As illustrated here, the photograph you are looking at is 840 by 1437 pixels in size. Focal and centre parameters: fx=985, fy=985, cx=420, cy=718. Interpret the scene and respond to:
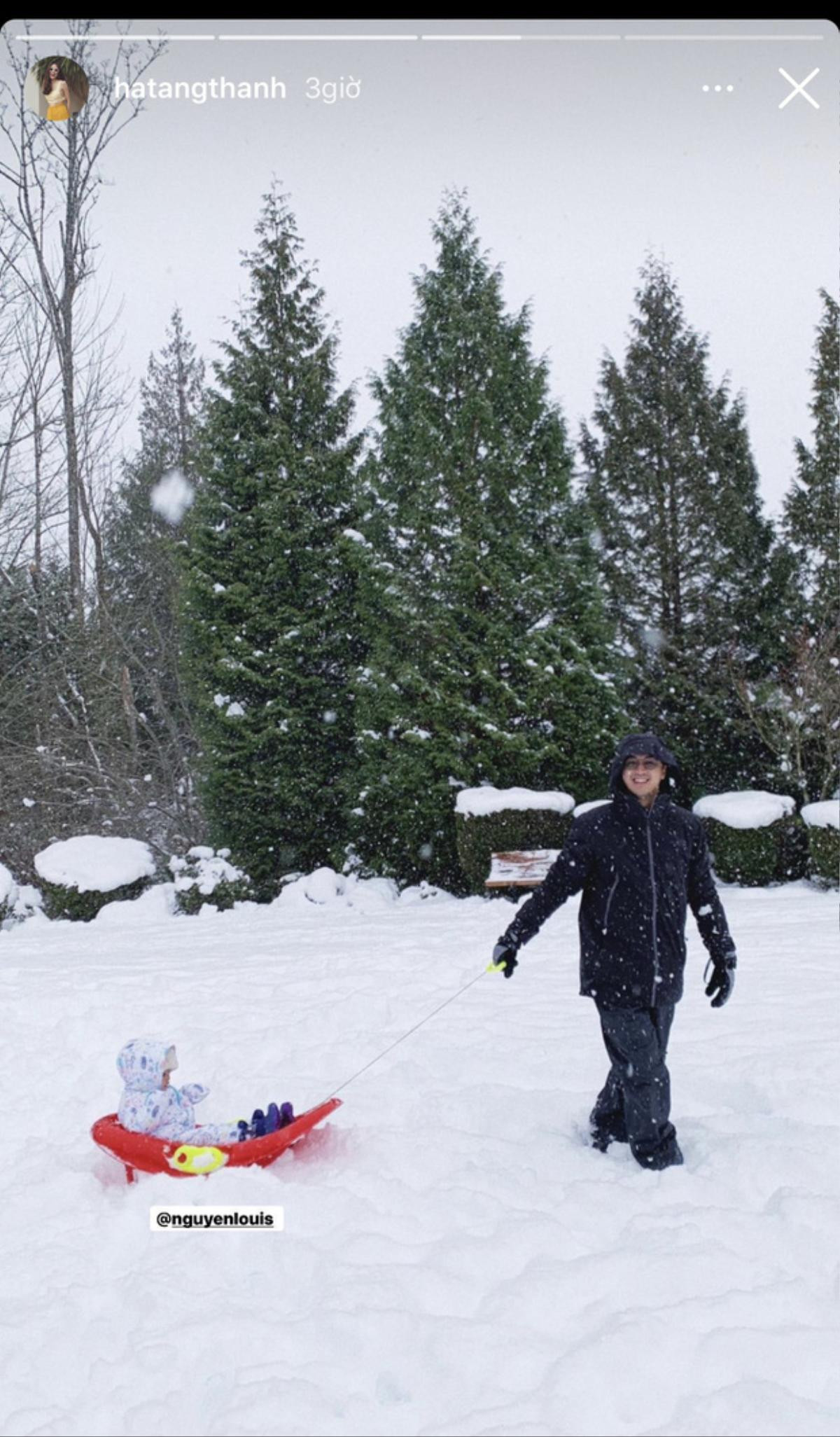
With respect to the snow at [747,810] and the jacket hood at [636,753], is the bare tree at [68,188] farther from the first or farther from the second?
the snow at [747,810]

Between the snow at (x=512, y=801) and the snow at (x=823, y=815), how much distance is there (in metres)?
2.30

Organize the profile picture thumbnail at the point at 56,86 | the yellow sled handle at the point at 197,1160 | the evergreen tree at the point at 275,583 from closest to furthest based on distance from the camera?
the profile picture thumbnail at the point at 56,86 < the yellow sled handle at the point at 197,1160 < the evergreen tree at the point at 275,583

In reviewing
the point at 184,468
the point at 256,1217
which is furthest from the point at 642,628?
the point at 256,1217

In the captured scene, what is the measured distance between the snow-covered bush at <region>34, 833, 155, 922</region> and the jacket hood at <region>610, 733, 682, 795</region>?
340 inches

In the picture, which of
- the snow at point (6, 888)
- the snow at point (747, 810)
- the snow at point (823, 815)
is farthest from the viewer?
the snow at point (6, 888)

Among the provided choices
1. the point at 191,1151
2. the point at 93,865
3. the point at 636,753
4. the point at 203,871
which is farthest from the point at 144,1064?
the point at 93,865

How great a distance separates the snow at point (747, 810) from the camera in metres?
10.0

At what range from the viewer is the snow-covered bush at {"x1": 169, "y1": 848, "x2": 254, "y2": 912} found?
11.2 m

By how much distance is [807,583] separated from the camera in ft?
47.8

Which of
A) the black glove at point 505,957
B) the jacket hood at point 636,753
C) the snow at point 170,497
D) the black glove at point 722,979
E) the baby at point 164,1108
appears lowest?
the baby at point 164,1108

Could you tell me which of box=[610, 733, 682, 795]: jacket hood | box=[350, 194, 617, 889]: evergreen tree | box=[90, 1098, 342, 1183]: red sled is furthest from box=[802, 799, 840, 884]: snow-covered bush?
box=[90, 1098, 342, 1183]: red sled

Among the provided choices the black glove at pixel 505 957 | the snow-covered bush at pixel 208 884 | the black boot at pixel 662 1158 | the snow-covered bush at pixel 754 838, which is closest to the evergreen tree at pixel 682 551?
the snow-covered bush at pixel 754 838

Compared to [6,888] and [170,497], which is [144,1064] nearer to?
[6,888]

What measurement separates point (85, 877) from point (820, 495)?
Answer: 38.8 feet
